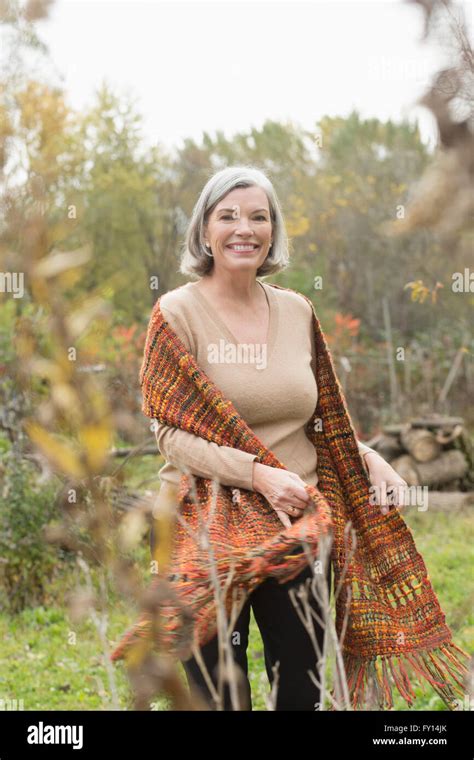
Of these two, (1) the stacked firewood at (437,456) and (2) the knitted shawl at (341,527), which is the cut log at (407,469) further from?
(2) the knitted shawl at (341,527)

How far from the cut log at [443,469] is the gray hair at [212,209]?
16.3 ft

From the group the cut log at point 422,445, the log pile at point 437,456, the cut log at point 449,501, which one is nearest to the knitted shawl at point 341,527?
the cut log at point 449,501

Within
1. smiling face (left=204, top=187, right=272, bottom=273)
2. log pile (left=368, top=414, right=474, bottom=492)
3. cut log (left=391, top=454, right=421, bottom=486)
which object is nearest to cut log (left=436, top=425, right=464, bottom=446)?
log pile (left=368, top=414, right=474, bottom=492)

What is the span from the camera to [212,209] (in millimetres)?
2256

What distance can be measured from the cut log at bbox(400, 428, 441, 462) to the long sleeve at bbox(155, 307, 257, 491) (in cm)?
526

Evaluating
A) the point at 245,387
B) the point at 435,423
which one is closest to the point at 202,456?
the point at 245,387

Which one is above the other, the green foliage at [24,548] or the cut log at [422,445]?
the cut log at [422,445]

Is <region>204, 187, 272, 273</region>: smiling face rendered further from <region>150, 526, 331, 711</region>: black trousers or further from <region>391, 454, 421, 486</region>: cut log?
<region>391, 454, 421, 486</region>: cut log

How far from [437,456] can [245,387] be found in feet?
17.4

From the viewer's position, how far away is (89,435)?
22.0 inches

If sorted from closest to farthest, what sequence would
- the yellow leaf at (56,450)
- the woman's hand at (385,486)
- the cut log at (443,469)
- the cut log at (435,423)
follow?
the yellow leaf at (56,450) → the woman's hand at (385,486) → the cut log at (443,469) → the cut log at (435,423)

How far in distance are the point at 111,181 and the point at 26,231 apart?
37.0 feet

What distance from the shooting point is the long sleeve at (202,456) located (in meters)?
2.08
